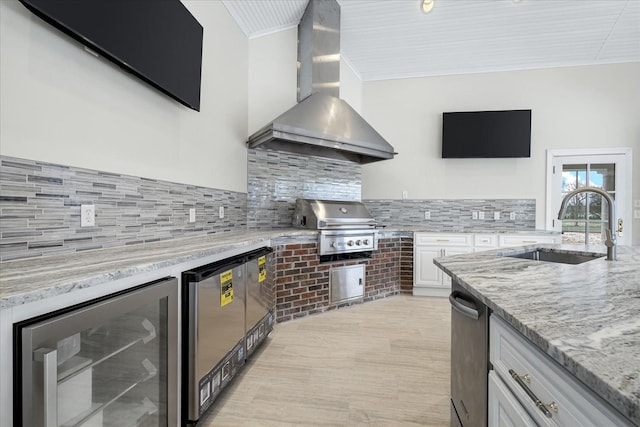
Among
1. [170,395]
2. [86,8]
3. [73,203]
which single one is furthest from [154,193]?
[170,395]

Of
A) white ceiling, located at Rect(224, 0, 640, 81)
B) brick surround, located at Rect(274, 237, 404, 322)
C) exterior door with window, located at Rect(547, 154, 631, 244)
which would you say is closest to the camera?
brick surround, located at Rect(274, 237, 404, 322)

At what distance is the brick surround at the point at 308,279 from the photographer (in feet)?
9.53

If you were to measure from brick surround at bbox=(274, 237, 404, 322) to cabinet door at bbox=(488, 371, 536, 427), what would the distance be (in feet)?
6.99

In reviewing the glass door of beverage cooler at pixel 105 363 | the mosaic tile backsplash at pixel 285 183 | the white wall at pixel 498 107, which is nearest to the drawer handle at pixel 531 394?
the glass door of beverage cooler at pixel 105 363

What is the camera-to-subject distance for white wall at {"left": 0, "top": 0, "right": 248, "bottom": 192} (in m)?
1.18

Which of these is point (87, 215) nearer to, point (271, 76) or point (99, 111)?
point (99, 111)

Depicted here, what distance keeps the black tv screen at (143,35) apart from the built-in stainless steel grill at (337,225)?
1533 millimetres

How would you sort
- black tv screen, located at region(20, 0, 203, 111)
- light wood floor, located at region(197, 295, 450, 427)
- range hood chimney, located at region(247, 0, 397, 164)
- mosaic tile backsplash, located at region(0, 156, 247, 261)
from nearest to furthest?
mosaic tile backsplash, located at region(0, 156, 247, 261) < black tv screen, located at region(20, 0, 203, 111) < light wood floor, located at region(197, 295, 450, 427) < range hood chimney, located at region(247, 0, 397, 164)

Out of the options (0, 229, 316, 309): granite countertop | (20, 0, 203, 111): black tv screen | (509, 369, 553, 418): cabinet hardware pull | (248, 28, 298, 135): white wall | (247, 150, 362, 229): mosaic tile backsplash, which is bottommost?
(509, 369, 553, 418): cabinet hardware pull

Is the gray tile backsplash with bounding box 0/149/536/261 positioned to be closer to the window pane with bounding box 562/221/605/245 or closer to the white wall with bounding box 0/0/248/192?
the white wall with bounding box 0/0/248/192

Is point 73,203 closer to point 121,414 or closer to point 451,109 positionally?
point 121,414

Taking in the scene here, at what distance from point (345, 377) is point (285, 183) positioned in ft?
7.56

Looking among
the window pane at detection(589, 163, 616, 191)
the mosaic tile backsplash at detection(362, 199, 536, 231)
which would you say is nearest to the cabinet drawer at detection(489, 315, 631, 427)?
the mosaic tile backsplash at detection(362, 199, 536, 231)

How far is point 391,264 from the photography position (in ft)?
12.6
